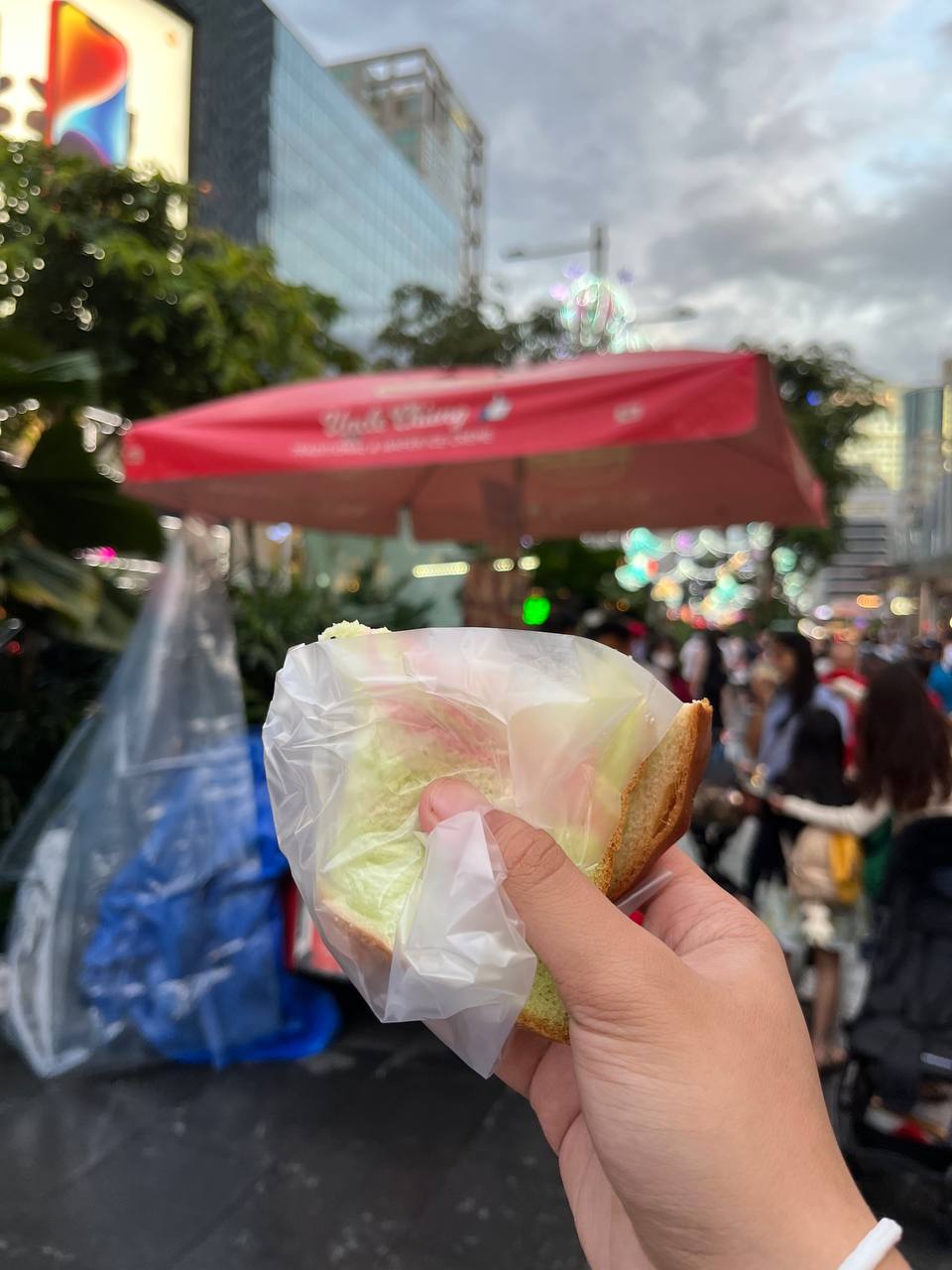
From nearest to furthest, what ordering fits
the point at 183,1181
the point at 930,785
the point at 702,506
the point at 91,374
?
the point at 183,1181 < the point at 930,785 < the point at 91,374 < the point at 702,506

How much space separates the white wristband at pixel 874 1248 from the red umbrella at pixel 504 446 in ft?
8.14

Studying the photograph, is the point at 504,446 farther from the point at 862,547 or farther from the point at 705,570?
the point at 862,547

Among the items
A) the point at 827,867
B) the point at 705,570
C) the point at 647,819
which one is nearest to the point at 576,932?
the point at 647,819

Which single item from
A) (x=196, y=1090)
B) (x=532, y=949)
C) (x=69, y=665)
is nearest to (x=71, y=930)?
(x=196, y=1090)

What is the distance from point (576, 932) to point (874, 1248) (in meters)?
0.39

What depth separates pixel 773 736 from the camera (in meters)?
4.40

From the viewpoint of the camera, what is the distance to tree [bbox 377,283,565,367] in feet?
→ 54.5

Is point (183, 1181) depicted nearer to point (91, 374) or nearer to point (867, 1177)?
point (867, 1177)

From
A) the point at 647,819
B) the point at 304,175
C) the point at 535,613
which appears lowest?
the point at 647,819

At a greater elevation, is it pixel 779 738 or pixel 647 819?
pixel 647 819

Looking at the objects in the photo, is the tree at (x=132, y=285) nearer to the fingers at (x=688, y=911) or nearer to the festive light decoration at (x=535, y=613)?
the festive light decoration at (x=535, y=613)

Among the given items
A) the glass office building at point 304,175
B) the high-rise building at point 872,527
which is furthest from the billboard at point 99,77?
the high-rise building at point 872,527

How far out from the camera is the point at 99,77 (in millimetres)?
9938

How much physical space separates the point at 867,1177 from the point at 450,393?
3152mm
